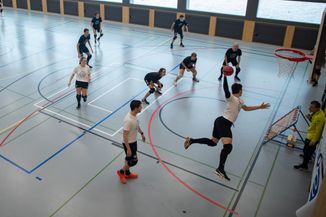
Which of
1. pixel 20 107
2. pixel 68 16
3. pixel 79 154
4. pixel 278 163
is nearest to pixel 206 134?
pixel 278 163

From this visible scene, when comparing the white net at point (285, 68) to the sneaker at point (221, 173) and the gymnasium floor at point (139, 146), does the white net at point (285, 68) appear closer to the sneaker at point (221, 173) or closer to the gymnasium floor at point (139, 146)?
the gymnasium floor at point (139, 146)

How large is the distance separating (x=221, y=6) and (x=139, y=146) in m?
13.0

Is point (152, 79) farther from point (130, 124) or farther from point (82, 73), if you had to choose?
point (130, 124)

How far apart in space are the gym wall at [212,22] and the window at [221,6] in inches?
13.5

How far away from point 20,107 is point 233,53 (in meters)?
7.27

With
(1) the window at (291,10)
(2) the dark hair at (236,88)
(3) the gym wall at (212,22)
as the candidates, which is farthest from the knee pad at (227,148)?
(1) the window at (291,10)

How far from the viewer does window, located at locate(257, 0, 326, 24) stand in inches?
603

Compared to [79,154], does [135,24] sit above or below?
above

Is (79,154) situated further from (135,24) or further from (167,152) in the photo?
(135,24)

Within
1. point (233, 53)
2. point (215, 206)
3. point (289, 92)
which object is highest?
point (233, 53)

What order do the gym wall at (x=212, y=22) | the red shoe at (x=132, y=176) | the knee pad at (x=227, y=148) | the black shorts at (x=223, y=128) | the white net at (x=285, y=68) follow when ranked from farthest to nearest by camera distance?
1. the gym wall at (x=212, y=22)
2. the white net at (x=285, y=68)
3. the red shoe at (x=132, y=176)
4. the black shorts at (x=223, y=128)
5. the knee pad at (x=227, y=148)

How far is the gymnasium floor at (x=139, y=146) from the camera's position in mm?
5543

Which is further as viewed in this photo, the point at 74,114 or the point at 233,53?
the point at 233,53

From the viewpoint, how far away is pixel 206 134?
7.79 meters
